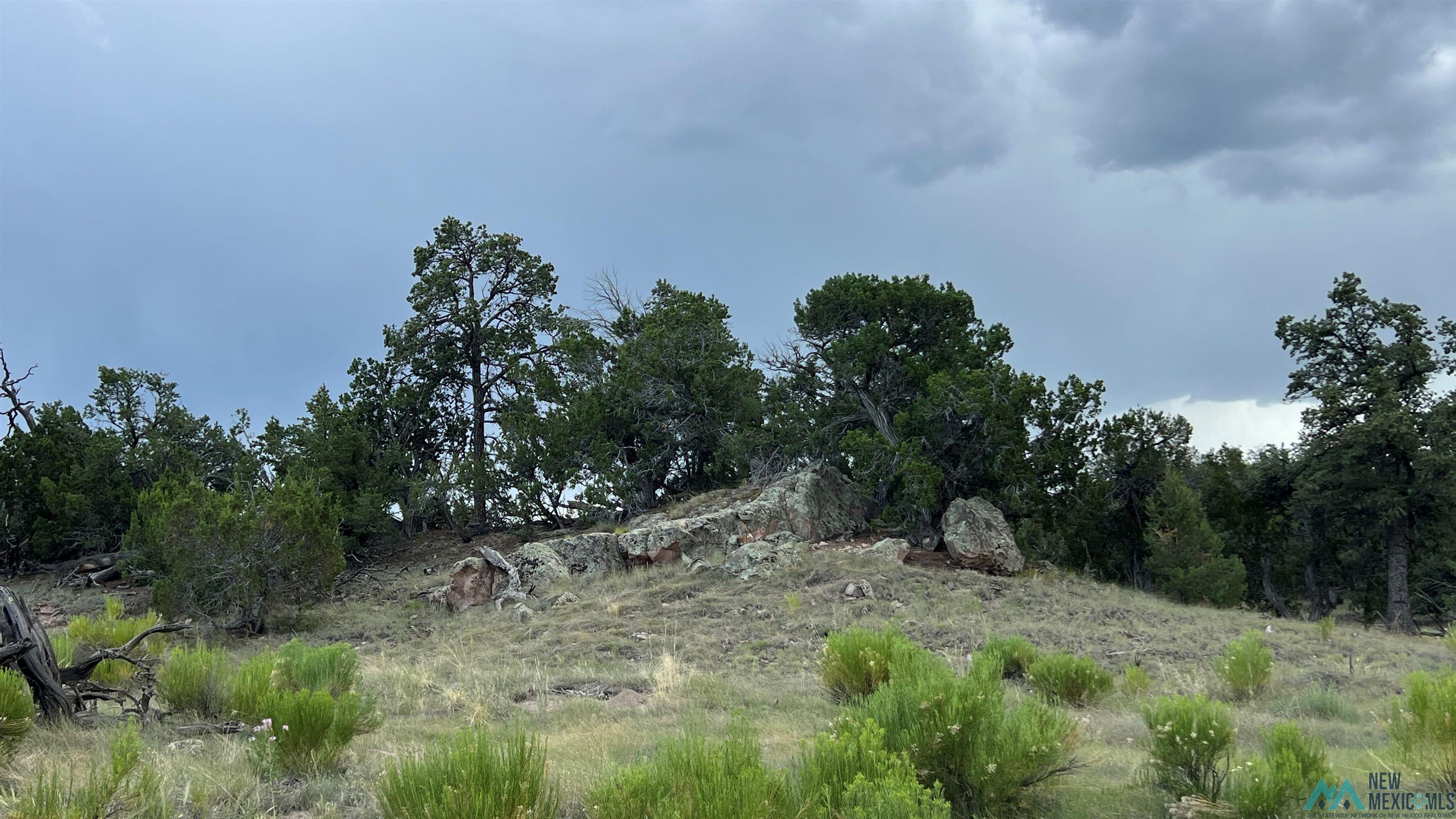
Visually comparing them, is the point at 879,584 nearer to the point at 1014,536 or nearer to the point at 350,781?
the point at 1014,536

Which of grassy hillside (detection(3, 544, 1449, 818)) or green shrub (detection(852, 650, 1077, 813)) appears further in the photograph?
grassy hillside (detection(3, 544, 1449, 818))

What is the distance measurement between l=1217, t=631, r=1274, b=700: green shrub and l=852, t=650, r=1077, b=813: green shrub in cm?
494

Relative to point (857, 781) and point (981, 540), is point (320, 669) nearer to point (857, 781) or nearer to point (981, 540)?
point (857, 781)

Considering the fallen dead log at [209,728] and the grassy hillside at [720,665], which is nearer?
the grassy hillside at [720,665]

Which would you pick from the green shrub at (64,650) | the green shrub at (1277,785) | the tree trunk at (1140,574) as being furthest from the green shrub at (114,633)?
the tree trunk at (1140,574)

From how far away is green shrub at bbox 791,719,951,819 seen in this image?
3.42 meters

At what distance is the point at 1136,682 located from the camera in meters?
8.52

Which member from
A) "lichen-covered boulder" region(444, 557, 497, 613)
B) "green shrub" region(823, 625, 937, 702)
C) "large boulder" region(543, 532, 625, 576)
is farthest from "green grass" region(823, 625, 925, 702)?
"lichen-covered boulder" region(444, 557, 497, 613)

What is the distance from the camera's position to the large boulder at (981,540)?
59.7 feet

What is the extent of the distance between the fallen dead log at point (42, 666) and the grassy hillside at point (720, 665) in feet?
1.41

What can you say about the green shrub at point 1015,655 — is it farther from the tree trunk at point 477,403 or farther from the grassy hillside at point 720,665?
the tree trunk at point 477,403

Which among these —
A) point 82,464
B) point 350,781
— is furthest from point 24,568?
point 350,781

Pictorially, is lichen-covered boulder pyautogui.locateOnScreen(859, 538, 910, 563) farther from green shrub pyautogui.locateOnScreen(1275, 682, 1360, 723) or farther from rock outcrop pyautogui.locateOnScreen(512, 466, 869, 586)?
green shrub pyautogui.locateOnScreen(1275, 682, 1360, 723)

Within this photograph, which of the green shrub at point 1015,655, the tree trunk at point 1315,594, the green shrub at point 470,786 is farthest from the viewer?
the tree trunk at point 1315,594
